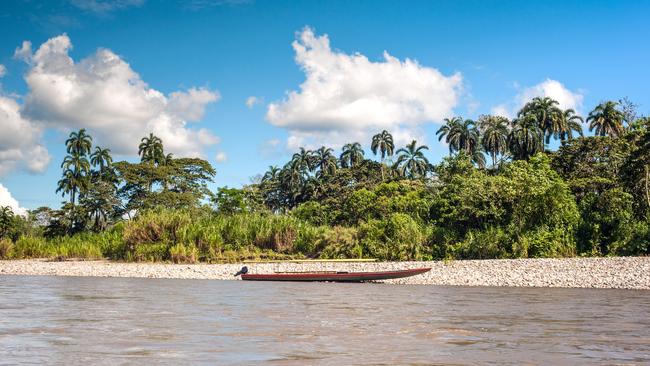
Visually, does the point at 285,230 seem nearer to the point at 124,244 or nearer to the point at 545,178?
the point at 124,244

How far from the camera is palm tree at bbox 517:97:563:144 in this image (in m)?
66.4

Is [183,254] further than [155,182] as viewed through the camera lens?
No

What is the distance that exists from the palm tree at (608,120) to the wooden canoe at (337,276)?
48.5 metres

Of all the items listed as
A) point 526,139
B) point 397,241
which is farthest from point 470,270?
point 526,139

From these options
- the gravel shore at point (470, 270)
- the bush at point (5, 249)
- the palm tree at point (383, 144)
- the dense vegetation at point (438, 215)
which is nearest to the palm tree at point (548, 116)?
the dense vegetation at point (438, 215)

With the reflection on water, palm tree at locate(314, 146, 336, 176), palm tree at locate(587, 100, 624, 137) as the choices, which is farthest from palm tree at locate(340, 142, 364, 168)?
the reflection on water

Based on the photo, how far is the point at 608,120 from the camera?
64000mm

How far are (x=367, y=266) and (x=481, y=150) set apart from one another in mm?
48690

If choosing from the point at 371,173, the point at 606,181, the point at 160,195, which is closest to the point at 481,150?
the point at 371,173

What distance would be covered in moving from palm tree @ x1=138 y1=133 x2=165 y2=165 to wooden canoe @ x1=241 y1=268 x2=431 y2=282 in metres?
51.3

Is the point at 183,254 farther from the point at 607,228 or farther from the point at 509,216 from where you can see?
the point at 607,228

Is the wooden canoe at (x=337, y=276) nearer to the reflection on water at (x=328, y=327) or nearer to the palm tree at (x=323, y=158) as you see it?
the reflection on water at (x=328, y=327)

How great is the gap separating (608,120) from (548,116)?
6.28 m

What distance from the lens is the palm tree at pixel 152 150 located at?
74.7 meters
